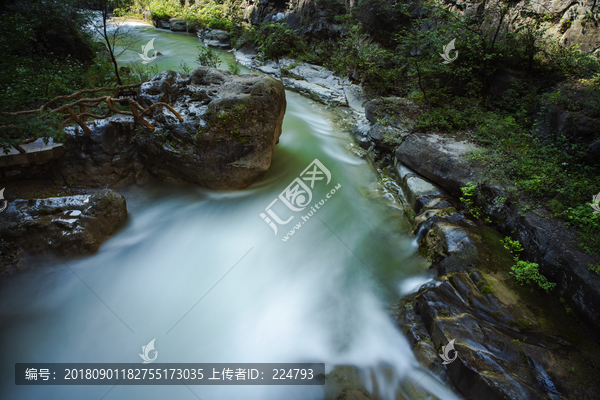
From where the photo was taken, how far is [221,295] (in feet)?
13.7

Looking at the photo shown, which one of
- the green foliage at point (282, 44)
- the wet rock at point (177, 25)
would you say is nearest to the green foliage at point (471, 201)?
the green foliage at point (282, 44)

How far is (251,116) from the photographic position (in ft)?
18.6

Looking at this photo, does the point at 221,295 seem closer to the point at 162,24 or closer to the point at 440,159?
the point at 440,159

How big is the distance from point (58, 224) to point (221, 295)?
9.38 ft

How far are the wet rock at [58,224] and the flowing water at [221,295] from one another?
251 mm

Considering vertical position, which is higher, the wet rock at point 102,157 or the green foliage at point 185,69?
the green foliage at point 185,69

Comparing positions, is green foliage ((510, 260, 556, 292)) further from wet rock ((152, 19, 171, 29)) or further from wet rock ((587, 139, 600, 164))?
wet rock ((152, 19, 171, 29))

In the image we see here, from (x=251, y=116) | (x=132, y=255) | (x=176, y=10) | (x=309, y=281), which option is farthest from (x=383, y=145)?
(x=176, y=10)

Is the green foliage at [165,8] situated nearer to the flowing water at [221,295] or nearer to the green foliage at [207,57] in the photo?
the green foliage at [207,57]

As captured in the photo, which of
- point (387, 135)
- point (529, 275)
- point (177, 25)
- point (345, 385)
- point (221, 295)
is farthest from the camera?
point (177, 25)

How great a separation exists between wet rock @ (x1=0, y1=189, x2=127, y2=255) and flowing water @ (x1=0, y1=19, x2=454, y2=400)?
25 cm

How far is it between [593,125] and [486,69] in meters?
3.36

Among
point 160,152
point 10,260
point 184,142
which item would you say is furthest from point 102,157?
point 10,260

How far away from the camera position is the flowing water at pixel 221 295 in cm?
338
